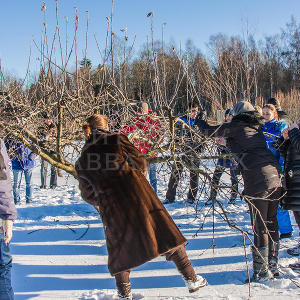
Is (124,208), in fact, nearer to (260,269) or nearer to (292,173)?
(260,269)

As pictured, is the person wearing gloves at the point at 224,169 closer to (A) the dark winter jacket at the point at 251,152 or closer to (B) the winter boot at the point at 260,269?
(A) the dark winter jacket at the point at 251,152

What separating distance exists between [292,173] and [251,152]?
0.46m

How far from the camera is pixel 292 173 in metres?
2.79

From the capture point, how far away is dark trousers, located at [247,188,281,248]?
2645 mm

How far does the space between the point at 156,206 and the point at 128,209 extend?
0.22 m

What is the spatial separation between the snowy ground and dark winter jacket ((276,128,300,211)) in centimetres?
39

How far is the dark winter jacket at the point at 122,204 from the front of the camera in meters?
2.15

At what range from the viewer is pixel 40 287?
2.66 metres

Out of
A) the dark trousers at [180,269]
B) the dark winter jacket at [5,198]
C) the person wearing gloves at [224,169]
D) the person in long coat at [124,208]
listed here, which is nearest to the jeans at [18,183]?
the person wearing gloves at [224,169]

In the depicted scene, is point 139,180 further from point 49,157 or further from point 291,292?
point 291,292

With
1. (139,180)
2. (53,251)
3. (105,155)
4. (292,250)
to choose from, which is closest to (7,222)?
(105,155)

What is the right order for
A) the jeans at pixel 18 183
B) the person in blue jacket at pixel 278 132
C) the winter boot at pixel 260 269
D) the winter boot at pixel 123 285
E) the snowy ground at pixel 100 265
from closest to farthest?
the winter boot at pixel 123 285 < the snowy ground at pixel 100 265 < the winter boot at pixel 260 269 < the person in blue jacket at pixel 278 132 < the jeans at pixel 18 183

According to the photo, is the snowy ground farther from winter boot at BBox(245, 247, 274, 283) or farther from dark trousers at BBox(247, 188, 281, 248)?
dark trousers at BBox(247, 188, 281, 248)

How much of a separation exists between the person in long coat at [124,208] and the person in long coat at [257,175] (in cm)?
74
